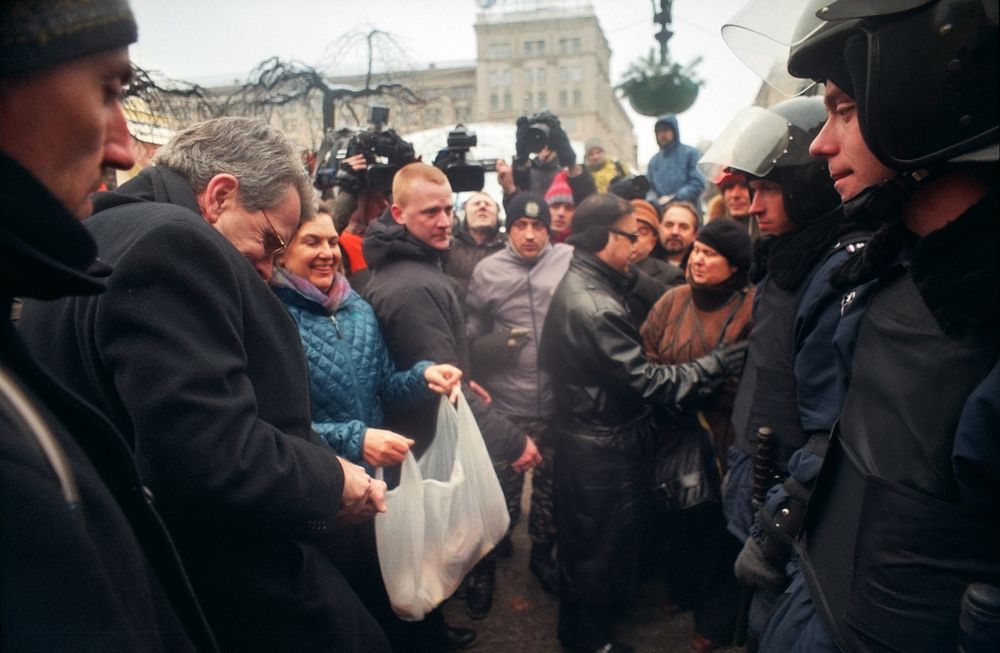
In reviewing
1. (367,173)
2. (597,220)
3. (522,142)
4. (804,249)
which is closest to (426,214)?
(597,220)

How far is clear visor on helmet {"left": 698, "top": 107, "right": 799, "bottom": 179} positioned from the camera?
7.16 feet

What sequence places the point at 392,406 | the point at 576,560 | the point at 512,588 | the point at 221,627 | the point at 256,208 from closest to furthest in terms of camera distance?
the point at 221,627
the point at 256,208
the point at 392,406
the point at 576,560
the point at 512,588

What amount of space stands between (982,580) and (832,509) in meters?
0.31

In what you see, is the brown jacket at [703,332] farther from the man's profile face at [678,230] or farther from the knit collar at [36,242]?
the knit collar at [36,242]

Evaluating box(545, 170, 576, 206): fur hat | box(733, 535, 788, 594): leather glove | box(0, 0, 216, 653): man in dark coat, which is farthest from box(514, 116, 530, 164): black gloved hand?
box(0, 0, 216, 653): man in dark coat

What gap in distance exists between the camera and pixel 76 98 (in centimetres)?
80

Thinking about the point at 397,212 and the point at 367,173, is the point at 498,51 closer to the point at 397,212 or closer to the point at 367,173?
the point at 367,173

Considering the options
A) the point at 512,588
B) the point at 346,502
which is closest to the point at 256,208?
the point at 346,502

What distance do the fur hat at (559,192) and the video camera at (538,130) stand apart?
1.37 feet

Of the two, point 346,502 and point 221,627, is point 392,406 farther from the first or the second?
point 221,627

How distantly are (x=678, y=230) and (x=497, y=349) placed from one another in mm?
1905

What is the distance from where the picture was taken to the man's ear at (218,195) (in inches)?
62.4

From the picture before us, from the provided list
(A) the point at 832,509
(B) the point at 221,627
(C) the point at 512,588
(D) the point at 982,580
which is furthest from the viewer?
(C) the point at 512,588

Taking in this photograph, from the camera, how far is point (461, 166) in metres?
4.36
